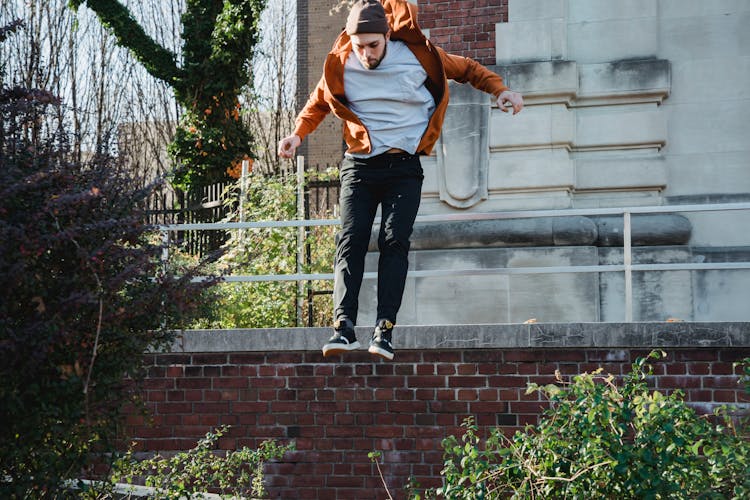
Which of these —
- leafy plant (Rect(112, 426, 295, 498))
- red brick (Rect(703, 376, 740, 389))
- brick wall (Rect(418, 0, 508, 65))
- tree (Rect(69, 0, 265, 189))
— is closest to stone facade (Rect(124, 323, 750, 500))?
red brick (Rect(703, 376, 740, 389))

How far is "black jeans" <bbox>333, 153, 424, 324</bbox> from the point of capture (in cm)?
489

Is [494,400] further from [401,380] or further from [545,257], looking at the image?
[545,257]

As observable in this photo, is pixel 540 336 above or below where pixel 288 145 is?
below

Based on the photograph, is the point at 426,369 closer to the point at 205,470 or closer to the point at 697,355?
the point at 205,470

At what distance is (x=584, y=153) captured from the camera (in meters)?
7.92

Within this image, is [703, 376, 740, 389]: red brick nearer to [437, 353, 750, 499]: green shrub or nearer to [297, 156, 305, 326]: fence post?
[437, 353, 750, 499]: green shrub

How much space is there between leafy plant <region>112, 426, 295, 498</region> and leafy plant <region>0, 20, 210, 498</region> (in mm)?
824

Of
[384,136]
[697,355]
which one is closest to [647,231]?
[697,355]

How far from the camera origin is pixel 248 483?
5.99 meters

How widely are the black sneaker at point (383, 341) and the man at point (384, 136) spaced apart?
0.19ft

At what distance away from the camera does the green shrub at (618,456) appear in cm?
384

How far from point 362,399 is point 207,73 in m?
11.6

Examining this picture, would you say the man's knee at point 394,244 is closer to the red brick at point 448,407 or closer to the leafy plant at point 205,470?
the red brick at point 448,407

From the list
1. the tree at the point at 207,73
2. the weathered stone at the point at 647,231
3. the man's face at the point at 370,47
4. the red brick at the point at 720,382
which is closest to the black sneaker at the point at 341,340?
the man's face at the point at 370,47
